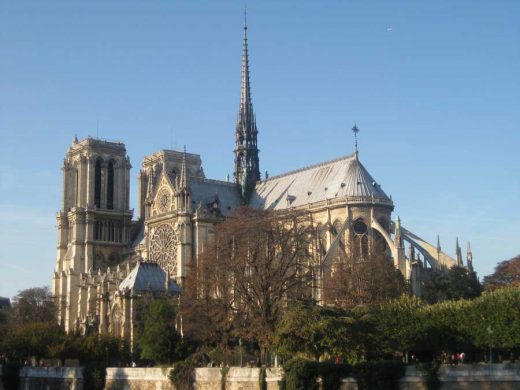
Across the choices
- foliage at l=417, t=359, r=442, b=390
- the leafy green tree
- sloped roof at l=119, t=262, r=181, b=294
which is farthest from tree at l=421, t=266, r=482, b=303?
sloped roof at l=119, t=262, r=181, b=294

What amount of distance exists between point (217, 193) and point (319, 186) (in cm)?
1284

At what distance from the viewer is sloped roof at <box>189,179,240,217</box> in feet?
287

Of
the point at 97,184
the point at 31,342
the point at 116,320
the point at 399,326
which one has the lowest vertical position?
the point at 399,326

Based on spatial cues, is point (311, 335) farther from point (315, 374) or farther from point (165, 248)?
point (165, 248)

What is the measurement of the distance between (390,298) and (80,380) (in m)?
21.3

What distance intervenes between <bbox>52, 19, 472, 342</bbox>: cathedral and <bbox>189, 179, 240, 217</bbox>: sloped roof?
119mm

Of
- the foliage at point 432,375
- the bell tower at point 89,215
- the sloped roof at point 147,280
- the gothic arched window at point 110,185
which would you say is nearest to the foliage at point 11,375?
the sloped roof at point 147,280

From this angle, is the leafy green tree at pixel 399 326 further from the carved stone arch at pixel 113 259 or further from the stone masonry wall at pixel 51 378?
the carved stone arch at pixel 113 259

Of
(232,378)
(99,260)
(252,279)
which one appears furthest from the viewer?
(99,260)

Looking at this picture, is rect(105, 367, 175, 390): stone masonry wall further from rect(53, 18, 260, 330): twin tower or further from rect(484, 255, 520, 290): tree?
rect(53, 18, 260, 330): twin tower

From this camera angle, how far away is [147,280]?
7244 centimetres

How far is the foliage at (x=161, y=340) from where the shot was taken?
2142 inches

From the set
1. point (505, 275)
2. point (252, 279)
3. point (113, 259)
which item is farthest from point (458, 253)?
point (113, 259)

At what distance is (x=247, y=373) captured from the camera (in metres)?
45.1
